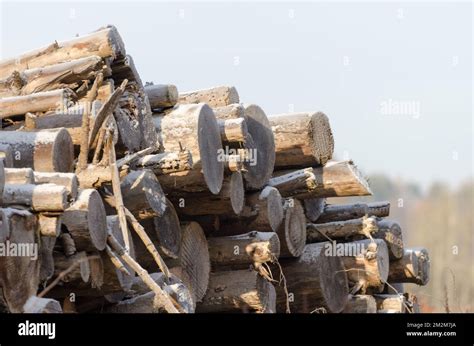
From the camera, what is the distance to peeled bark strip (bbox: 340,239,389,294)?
10008 mm

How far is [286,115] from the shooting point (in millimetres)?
9578

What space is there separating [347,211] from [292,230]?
3.53ft

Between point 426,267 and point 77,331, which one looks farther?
point 426,267

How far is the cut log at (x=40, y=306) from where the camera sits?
19.6 feet

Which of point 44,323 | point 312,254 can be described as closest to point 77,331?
point 44,323

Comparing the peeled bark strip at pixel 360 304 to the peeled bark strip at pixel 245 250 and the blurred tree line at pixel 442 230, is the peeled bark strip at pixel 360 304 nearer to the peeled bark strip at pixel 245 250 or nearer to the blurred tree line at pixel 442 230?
the peeled bark strip at pixel 245 250

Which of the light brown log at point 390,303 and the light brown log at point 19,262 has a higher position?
the light brown log at point 19,262

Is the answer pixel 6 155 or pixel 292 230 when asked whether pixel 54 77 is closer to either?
pixel 6 155

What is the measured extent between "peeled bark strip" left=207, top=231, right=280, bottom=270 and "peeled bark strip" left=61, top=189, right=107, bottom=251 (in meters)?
2.34

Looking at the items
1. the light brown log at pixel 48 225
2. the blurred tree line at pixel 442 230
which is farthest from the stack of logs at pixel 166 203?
the blurred tree line at pixel 442 230

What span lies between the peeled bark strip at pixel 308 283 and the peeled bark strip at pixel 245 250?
2.09ft

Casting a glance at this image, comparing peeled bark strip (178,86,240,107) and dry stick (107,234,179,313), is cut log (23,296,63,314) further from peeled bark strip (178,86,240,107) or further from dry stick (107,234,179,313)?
peeled bark strip (178,86,240,107)

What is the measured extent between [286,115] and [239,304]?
1.75m

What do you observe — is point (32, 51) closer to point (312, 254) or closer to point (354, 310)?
point (312, 254)
